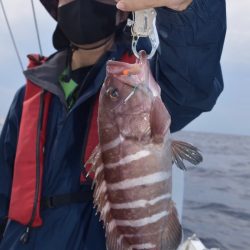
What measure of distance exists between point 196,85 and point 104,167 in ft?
2.06

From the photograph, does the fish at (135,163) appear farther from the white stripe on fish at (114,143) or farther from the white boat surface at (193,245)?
the white boat surface at (193,245)

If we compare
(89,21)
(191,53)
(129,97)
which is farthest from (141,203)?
(89,21)

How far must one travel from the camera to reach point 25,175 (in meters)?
2.92

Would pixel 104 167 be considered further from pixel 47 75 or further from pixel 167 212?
pixel 47 75

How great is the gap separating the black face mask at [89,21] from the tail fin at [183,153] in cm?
116

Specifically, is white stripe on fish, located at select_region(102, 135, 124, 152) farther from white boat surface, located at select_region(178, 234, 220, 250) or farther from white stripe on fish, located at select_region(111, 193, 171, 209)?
white boat surface, located at select_region(178, 234, 220, 250)

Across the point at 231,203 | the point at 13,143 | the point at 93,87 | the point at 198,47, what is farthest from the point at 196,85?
the point at 231,203

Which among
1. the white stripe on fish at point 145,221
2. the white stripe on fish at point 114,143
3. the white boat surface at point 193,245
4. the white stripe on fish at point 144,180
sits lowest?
the white boat surface at point 193,245

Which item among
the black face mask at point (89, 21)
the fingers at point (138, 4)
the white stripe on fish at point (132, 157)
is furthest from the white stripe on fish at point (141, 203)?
the black face mask at point (89, 21)

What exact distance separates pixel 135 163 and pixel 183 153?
10.8 inches

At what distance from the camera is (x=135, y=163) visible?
1863 mm

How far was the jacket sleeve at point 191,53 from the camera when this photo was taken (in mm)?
2047

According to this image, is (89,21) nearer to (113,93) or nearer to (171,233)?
(113,93)

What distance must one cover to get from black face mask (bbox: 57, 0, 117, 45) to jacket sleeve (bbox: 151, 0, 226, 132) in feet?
2.29
